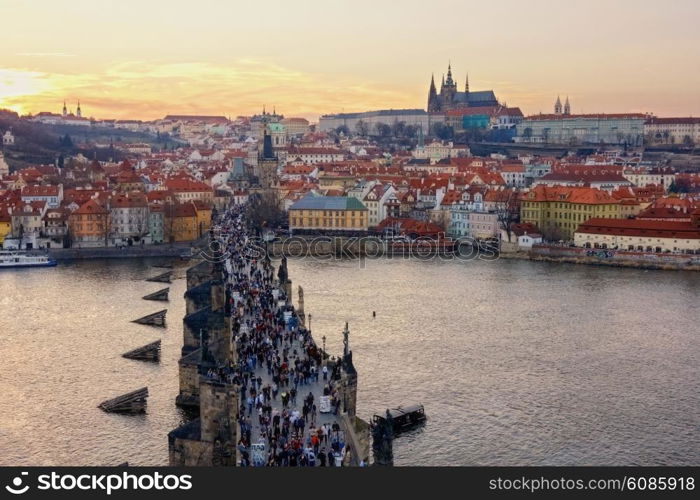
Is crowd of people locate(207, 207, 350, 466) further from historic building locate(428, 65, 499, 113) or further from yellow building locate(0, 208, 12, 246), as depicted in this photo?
historic building locate(428, 65, 499, 113)

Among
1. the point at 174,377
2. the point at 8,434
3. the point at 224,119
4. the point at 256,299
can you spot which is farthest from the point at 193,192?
the point at 224,119

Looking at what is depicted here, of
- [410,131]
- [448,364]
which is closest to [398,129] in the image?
[410,131]

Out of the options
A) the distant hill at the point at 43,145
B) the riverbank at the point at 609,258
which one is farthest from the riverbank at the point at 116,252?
the distant hill at the point at 43,145

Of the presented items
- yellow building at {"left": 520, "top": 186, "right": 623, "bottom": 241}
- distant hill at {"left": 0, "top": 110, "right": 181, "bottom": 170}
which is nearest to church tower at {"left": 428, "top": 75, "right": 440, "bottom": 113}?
distant hill at {"left": 0, "top": 110, "right": 181, "bottom": 170}

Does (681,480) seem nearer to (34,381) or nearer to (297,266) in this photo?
(34,381)

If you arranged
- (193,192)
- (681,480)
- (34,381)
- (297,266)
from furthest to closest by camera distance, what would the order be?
(193,192), (297,266), (34,381), (681,480)

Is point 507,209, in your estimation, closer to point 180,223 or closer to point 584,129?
point 180,223
